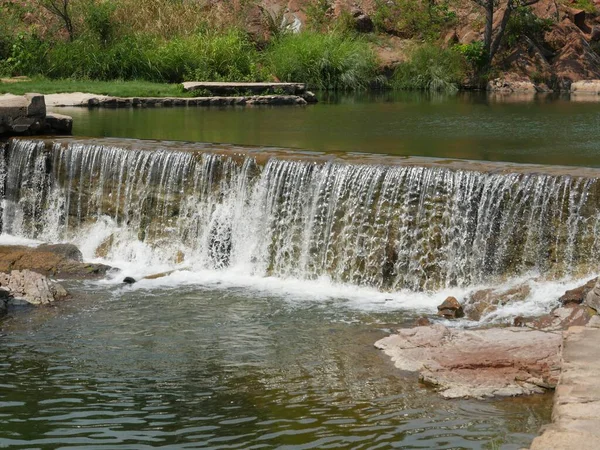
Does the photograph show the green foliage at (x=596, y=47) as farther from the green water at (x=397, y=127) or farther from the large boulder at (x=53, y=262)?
the large boulder at (x=53, y=262)

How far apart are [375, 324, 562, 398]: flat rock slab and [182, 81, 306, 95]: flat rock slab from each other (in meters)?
17.2

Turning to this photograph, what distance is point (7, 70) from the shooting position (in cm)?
2616

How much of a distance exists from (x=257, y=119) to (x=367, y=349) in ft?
41.0

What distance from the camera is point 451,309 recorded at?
10141 mm

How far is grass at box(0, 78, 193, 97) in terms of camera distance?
77.0ft

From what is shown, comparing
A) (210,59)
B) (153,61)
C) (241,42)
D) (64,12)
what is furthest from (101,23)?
(241,42)

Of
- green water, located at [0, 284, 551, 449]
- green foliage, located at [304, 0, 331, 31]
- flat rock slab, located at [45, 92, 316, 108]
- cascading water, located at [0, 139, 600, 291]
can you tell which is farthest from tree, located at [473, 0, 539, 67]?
green water, located at [0, 284, 551, 449]

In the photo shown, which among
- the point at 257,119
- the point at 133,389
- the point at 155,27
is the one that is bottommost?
the point at 133,389

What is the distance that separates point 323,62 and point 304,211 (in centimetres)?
1745

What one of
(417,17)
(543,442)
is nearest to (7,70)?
(417,17)

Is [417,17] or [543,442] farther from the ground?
[417,17]

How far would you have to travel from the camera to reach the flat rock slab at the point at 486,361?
766 centimetres

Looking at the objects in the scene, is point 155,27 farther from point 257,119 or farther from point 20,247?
point 20,247

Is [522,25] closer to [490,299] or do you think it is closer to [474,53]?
[474,53]
